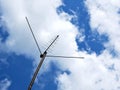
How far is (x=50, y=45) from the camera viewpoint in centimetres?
4153

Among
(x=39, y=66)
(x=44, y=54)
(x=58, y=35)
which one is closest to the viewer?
(x=39, y=66)

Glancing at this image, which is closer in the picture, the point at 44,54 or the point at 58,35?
the point at 44,54

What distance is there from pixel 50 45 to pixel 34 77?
11.6m

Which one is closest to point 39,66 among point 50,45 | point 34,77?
point 34,77

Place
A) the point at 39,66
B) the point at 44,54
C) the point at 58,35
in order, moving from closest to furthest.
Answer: the point at 39,66, the point at 44,54, the point at 58,35

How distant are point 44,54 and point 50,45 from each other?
249 inches

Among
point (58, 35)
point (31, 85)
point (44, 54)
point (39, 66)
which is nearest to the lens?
point (31, 85)

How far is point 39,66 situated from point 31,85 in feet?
10.6

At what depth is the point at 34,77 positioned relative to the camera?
30.7 meters

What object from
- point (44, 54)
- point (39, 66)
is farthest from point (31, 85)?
point (44, 54)

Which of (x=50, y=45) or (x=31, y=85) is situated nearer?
(x=31, y=85)

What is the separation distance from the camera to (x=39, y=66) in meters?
32.4

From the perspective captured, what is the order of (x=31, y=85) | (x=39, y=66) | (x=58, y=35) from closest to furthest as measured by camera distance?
(x=31, y=85) < (x=39, y=66) < (x=58, y=35)

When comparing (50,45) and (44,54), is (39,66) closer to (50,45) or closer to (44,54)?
(44,54)
